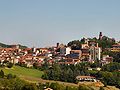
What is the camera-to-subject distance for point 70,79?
68625mm

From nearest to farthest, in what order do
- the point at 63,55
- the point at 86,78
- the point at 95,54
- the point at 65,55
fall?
the point at 86,78
the point at 95,54
the point at 63,55
the point at 65,55

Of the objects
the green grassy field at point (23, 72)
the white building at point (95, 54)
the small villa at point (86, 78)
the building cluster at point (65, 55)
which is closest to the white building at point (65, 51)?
the building cluster at point (65, 55)

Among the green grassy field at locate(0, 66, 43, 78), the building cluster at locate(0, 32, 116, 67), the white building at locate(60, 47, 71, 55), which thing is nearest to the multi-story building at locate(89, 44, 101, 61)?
the building cluster at locate(0, 32, 116, 67)

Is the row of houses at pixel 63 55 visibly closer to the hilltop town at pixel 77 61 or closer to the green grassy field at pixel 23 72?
the hilltop town at pixel 77 61

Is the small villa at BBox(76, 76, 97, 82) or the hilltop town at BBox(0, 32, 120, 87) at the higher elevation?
the hilltop town at BBox(0, 32, 120, 87)

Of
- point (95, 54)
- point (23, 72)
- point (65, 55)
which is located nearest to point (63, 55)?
point (65, 55)

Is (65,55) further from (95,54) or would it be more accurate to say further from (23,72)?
(23,72)

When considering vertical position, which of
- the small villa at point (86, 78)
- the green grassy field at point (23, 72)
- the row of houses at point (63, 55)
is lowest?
the small villa at point (86, 78)

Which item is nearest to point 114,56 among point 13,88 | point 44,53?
point 44,53

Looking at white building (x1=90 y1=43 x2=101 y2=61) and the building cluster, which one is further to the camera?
white building (x1=90 y1=43 x2=101 y2=61)

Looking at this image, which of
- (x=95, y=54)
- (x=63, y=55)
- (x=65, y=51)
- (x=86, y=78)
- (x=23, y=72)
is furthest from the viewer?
(x=65, y=51)

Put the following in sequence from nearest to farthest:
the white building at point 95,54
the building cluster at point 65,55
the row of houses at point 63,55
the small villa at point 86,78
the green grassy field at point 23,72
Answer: the green grassy field at point 23,72 < the small villa at point 86,78 < the row of houses at point 63,55 < the building cluster at point 65,55 < the white building at point 95,54

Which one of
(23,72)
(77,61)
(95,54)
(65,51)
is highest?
(65,51)

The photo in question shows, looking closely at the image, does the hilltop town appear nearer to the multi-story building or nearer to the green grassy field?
the multi-story building
